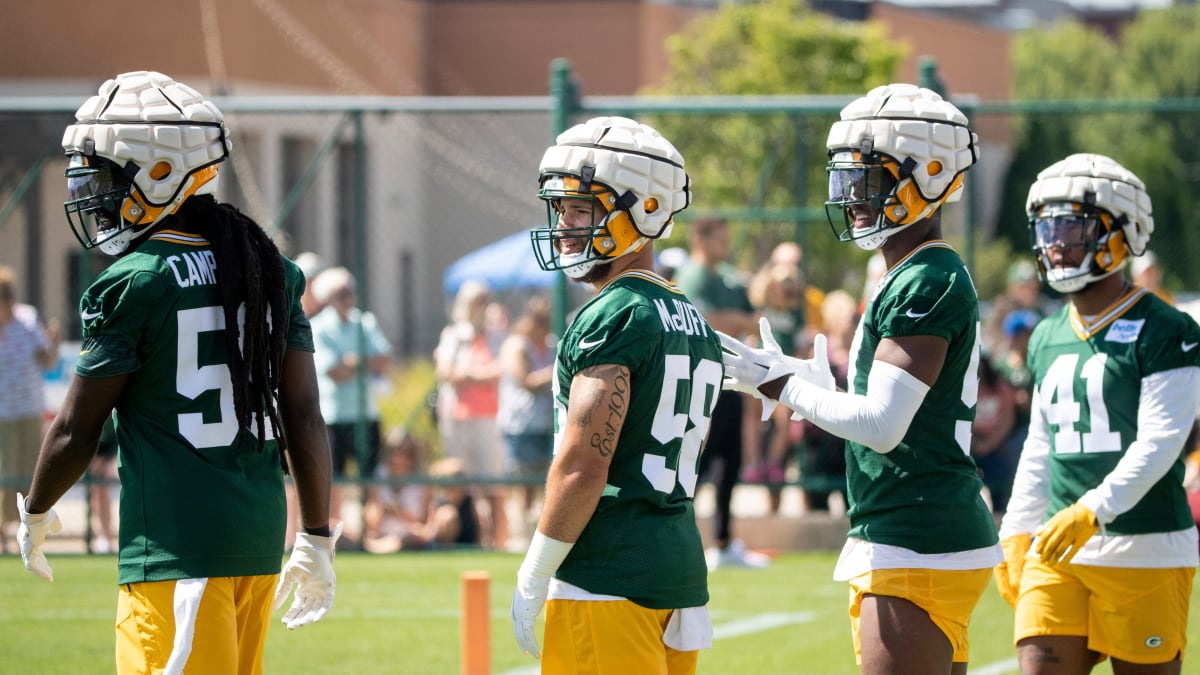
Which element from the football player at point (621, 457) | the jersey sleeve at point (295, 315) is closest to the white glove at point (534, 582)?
the football player at point (621, 457)

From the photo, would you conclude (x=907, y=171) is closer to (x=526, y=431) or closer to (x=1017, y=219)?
(x=526, y=431)

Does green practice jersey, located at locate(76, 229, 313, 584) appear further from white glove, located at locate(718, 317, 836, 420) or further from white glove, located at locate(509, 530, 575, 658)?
white glove, located at locate(718, 317, 836, 420)

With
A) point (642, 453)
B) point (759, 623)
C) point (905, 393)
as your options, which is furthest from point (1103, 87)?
point (642, 453)

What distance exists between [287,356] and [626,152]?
1063 mm

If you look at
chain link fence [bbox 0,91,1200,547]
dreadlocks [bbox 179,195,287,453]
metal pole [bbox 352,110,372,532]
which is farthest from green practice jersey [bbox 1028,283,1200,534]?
metal pole [bbox 352,110,372,532]

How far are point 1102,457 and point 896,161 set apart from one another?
1.40m

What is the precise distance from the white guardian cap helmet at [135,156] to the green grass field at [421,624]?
3490mm

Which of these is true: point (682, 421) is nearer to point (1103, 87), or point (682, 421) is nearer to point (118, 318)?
point (118, 318)

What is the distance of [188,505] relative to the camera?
13.2ft

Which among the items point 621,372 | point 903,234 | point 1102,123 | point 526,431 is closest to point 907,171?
point 903,234

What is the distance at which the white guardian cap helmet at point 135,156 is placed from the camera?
4141 millimetres

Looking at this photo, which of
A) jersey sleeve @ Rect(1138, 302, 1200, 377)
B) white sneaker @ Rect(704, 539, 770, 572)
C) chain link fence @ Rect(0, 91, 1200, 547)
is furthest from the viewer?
chain link fence @ Rect(0, 91, 1200, 547)

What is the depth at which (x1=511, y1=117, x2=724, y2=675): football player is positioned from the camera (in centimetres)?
393

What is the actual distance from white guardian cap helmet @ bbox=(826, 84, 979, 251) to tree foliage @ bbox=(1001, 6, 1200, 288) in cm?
3022
